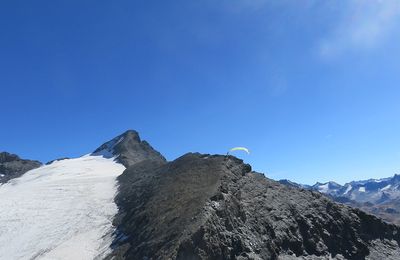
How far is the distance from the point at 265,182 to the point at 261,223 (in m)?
11.2

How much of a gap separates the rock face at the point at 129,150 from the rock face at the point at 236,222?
59.2 meters

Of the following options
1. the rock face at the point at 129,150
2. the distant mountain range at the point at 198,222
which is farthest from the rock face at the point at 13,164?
the distant mountain range at the point at 198,222

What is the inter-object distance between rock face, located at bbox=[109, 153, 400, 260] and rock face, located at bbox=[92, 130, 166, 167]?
59.2 m

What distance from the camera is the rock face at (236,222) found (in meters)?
33.4

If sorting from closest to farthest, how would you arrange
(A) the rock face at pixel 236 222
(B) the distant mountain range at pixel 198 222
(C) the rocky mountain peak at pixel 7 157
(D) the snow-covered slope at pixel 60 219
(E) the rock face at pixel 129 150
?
(A) the rock face at pixel 236 222, (B) the distant mountain range at pixel 198 222, (D) the snow-covered slope at pixel 60 219, (E) the rock face at pixel 129 150, (C) the rocky mountain peak at pixel 7 157

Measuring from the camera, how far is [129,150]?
124 meters

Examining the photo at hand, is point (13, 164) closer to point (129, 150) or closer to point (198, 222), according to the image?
point (129, 150)

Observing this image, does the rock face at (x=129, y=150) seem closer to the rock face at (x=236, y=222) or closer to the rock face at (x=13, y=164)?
the rock face at (x=13, y=164)

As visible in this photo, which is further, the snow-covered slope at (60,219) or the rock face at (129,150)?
the rock face at (129,150)

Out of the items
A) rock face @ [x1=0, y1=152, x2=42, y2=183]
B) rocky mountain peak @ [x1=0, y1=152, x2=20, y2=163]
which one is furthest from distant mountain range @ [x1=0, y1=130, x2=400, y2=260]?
rocky mountain peak @ [x1=0, y1=152, x2=20, y2=163]

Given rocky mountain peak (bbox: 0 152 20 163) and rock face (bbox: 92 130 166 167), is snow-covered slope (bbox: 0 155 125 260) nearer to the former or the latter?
rock face (bbox: 92 130 166 167)

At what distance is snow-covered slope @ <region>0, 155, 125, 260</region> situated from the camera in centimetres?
4359

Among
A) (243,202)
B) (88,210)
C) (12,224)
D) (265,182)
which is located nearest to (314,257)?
(243,202)

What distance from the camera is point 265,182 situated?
5031 cm
